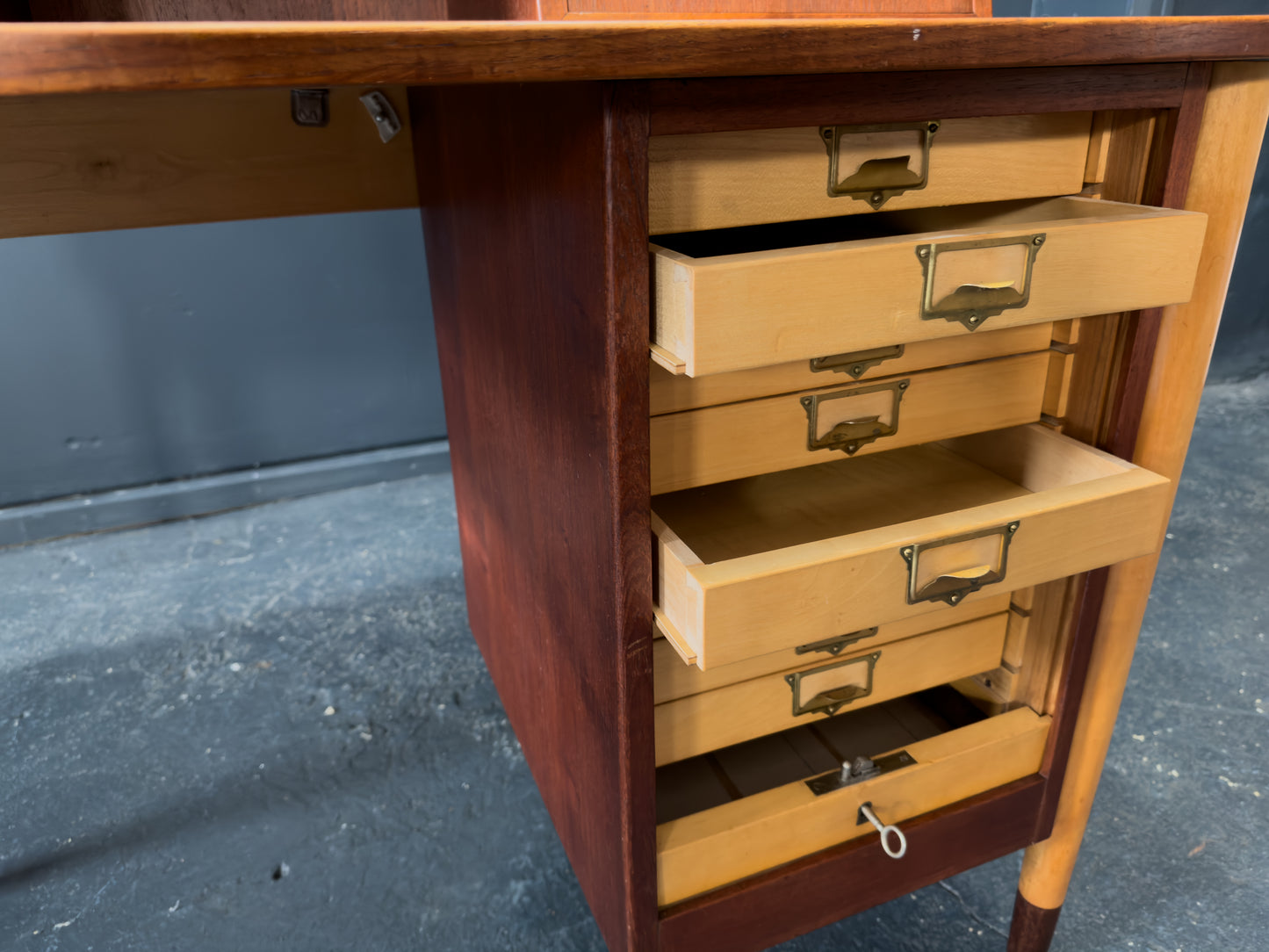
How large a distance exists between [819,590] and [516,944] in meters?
0.76

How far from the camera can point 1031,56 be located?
2.12 ft

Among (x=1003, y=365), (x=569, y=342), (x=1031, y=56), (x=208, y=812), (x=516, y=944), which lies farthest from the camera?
(x=208, y=812)

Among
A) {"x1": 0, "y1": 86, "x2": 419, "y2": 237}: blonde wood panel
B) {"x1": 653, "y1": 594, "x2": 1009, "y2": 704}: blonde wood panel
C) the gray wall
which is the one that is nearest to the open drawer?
{"x1": 653, "y1": 594, "x2": 1009, "y2": 704}: blonde wood panel

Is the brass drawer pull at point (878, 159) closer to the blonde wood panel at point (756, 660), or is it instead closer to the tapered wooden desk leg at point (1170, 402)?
the tapered wooden desk leg at point (1170, 402)

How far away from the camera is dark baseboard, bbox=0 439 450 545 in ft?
7.45

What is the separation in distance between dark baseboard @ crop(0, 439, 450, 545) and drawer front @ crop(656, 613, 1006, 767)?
168 cm

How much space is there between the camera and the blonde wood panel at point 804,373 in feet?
2.52

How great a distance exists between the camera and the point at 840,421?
862 mm

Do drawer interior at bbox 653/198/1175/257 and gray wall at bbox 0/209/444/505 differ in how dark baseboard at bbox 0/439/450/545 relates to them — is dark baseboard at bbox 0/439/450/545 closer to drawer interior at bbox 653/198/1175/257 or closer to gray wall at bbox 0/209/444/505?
gray wall at bbox 0/209/444/505

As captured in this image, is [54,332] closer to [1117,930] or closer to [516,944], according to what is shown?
[516,944]

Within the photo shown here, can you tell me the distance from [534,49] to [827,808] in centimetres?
75

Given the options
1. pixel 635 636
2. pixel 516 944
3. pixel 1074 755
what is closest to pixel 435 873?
pixel 516 944

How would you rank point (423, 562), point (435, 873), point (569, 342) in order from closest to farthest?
point (569, 342) → point (435, 873) → point (423, 562)

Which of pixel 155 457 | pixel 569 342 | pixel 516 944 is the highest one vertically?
pixel 569 342
